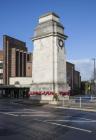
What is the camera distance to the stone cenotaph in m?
39.8

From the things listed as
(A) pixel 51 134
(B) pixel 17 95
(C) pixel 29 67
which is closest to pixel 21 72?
(C) pixel 29 67

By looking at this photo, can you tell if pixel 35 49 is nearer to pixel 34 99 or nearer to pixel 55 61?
pixel 55 61

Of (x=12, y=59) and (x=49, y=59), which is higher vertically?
(x=12, y=59)

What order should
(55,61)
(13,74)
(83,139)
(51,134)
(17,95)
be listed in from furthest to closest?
(13,74)
(17,95)
(55,61)
(51,134)
(83,139)

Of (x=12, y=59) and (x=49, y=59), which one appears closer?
(x=49, y=59)

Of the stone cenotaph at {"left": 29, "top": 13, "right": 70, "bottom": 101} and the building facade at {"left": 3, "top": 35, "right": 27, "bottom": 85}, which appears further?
the building facade at {"left": 3, "top": 35, "right": 27, "bottom": 85}

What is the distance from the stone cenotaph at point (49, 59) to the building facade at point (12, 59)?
5680 centimetres

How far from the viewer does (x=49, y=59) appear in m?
40.3

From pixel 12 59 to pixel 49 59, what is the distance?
213 feet

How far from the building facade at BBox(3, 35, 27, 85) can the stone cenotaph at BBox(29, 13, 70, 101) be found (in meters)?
56.8

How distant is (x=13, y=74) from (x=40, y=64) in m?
61.4

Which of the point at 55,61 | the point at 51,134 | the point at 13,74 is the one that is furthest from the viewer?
the point at 13,74

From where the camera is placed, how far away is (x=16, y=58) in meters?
105

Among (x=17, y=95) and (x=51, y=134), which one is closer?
(x=51, y=134)
